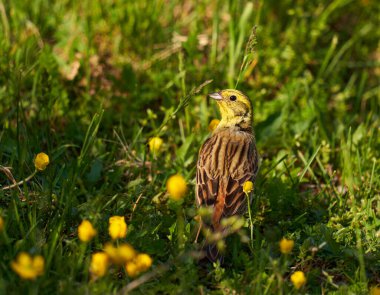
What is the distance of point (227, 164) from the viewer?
4766 millimetres

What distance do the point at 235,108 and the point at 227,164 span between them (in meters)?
0.69

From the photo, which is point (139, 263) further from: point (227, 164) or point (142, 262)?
point (227, 164)

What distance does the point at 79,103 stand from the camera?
6047 millimetres

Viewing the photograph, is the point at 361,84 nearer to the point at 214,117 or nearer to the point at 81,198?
the point at 214,117

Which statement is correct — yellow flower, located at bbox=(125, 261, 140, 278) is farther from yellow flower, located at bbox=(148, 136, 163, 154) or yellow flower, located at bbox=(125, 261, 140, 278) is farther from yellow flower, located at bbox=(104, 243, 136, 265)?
yellow flower, located at bbox=(148, 136, 163, 154)

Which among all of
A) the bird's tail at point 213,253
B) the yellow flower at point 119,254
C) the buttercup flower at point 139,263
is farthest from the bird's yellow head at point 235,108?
the yellow flower at point 119,254

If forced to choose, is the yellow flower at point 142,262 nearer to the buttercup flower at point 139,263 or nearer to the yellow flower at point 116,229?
the buttercup flower at point 139,263

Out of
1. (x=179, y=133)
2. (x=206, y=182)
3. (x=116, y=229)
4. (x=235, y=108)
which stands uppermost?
(x=116, y=229)

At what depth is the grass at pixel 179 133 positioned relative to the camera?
3932 mm

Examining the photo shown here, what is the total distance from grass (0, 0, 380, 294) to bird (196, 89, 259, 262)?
0.61ft

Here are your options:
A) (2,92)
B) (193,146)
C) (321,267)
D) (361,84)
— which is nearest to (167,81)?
(193,146)

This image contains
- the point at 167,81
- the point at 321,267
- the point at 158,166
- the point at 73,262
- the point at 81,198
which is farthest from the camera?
the point at 167,81

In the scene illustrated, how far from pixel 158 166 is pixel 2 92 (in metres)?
1.46

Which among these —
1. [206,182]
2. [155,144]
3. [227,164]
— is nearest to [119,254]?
[206,182]
